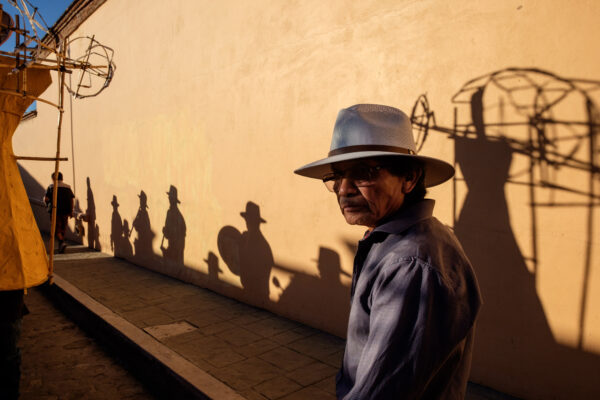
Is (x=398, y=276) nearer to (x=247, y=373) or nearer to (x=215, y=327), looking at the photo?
(x=247, y=373)

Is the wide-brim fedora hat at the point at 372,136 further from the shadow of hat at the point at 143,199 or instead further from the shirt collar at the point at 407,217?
the shadow of hat at the point at 143,199

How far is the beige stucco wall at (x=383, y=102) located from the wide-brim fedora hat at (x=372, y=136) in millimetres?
1952

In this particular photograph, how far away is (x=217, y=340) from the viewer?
13.9 feet

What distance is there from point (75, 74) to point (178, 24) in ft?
19.9

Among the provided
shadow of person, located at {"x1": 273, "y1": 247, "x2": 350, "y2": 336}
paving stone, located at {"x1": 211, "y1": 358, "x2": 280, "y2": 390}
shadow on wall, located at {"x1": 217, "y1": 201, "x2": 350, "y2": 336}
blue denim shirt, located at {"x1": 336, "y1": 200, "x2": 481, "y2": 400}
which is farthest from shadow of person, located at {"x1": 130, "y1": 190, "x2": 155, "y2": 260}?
blue denim shirt, located at {"x1": 336, "y1": 200, "x2": 481, "y2": 400}

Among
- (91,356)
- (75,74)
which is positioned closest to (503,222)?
(91,356)

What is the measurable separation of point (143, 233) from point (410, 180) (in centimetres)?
793

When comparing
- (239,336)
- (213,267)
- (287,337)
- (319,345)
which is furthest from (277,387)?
(213,267)

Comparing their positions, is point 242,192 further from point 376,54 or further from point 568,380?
point 568,380

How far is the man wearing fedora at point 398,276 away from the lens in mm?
1004

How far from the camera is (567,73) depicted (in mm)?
2727

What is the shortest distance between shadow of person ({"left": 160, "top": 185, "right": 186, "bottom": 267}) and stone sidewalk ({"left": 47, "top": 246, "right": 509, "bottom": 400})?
0.58 m

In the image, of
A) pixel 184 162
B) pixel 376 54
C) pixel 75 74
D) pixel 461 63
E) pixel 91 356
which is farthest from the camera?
pixel 75 74

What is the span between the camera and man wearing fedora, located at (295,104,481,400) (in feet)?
3.29
